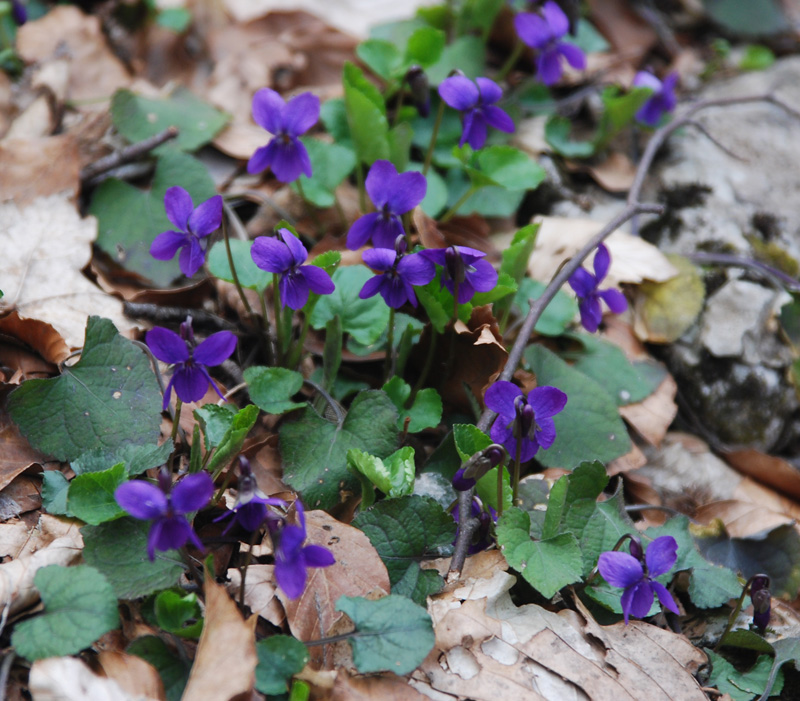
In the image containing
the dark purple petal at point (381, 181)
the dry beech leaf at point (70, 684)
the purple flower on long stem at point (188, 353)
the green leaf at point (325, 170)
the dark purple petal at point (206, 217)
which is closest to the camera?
the dry beech leaf at point (70, 684)

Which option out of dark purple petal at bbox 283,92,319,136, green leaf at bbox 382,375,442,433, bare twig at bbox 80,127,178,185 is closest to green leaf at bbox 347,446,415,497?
green leaf at bbox 382,375,442,433

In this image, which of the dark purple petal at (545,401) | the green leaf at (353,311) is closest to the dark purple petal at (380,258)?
the green leaf at (353,311)

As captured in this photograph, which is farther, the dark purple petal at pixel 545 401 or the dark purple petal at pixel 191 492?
the dark purple petal at pixel 545 401

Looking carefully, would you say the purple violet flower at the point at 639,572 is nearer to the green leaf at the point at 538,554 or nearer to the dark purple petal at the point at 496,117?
the green leaf at the point at 538,554

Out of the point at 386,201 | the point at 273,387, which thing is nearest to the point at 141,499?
the point at 273,387

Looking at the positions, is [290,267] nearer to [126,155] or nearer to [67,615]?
[67,615]
